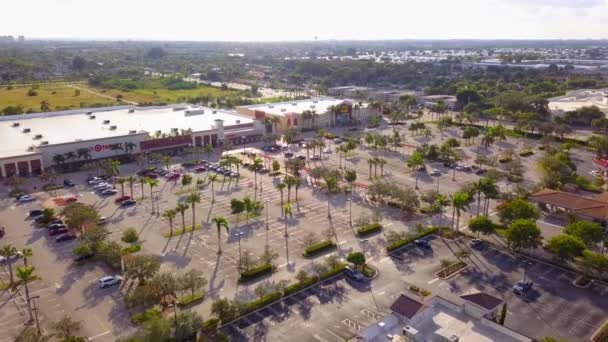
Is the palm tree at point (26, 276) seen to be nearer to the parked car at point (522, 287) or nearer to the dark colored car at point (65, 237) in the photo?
the dark colored car at point (65, 237)

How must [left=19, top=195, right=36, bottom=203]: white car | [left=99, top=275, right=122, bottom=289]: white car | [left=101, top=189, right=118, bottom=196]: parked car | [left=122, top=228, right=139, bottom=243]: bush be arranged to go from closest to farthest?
[left=99, top=275, right=122, bottom=289]: white car < [left=122, top=228, right=139, bottom=243]: bush < [left=19, top=195, right=36, bottom=203]: white car < [left=101, top=189, right=118, bottom=196]: parked car

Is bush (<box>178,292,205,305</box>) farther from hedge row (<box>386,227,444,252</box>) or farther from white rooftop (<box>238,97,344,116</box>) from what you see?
white rooftop (<box>238,97,344,116</box>)

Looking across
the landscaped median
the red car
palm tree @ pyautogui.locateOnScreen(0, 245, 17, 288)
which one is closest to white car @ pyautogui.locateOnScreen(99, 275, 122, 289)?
palm tree @ pyautogui.locateOnScreen(0, 245, 17, 288)

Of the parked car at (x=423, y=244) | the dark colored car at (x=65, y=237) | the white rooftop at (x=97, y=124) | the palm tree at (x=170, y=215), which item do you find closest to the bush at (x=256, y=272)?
the palm tree at (x=170, y=215)

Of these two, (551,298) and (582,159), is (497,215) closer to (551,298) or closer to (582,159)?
(551,298)

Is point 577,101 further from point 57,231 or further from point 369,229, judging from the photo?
point 57,231

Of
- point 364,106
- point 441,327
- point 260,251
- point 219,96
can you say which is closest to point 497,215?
point 260,251

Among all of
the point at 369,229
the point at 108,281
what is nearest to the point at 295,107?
the point at 369,229
